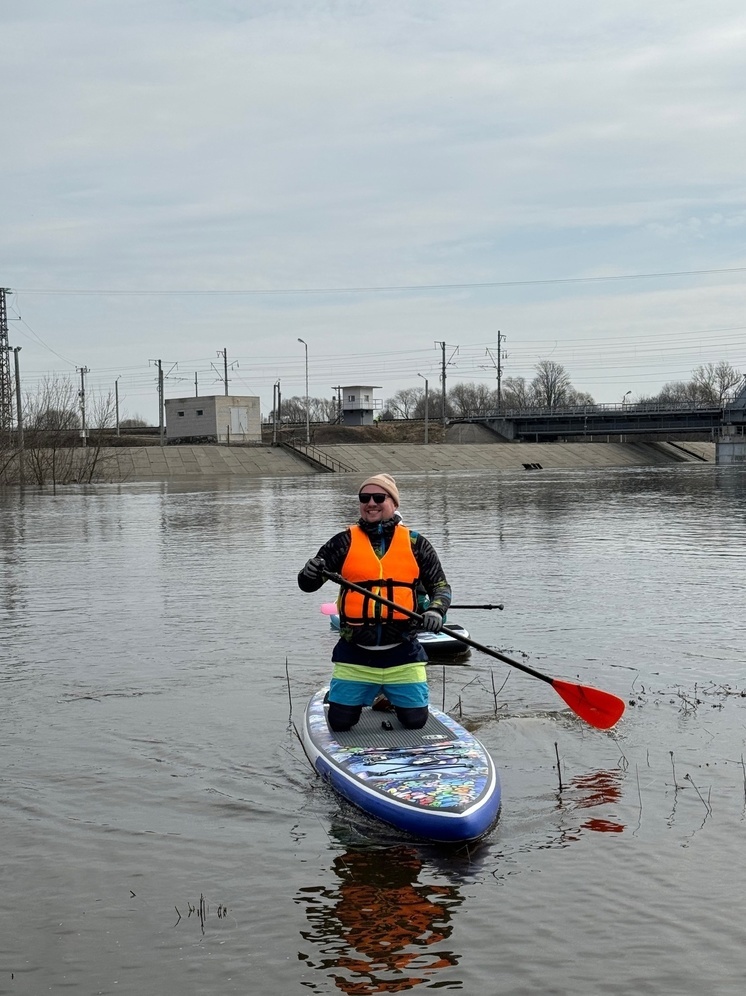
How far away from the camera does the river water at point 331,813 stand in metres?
5.57

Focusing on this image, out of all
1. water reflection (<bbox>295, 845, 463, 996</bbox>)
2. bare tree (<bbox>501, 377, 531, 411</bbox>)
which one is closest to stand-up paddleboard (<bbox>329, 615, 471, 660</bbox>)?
water reflection (<bbox>295, 845, 463, 996</bbox>)

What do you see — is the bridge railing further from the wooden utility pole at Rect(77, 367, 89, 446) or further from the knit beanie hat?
the knit beanie hat

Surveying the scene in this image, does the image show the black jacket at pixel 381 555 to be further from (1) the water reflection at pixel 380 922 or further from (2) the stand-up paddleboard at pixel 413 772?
(1) the water reflection at pixel 380 922

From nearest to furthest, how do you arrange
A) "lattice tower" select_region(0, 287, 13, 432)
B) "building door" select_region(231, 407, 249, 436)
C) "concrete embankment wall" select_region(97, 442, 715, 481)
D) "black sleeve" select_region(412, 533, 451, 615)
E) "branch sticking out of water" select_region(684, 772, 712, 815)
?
"branch sticking out of water" select_region(684, 772, 712, 815), "black sleeve" select_region(412, 533, 451, 615), "lattice tower" select_region(0, 287, 13, 432), "concrete embankment wall" select_region(97, 442, 715, 481), "building door" select_region(231, 407, 249, 436)

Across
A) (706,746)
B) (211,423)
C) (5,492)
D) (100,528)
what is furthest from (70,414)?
(706,746)

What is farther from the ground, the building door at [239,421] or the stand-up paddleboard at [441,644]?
the building door at [239,421]

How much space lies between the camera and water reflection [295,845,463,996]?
5.43 metres

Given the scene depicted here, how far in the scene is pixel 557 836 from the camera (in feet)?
23.4

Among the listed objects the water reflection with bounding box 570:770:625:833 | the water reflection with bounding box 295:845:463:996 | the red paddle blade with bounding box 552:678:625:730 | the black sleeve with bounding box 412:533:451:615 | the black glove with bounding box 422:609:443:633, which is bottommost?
the water reflection with bounding box 295:845:463:996

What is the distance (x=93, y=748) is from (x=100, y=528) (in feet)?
76.7

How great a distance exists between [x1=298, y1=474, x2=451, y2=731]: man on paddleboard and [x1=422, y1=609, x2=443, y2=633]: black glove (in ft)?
0.23

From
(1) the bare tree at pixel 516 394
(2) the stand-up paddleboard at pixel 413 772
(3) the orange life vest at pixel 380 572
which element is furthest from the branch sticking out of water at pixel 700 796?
(1) the bare tree at pixel 516 394

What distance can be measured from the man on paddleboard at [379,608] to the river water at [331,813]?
799 millimetres

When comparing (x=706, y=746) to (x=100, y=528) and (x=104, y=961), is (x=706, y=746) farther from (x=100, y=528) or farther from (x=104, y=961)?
(x=100, y=528)
